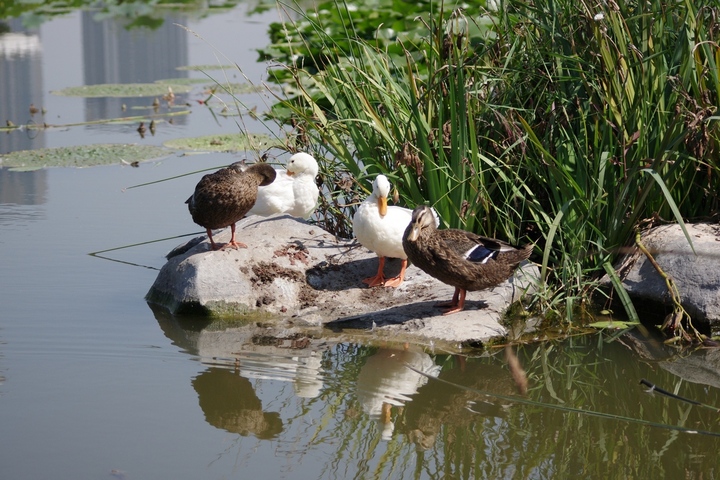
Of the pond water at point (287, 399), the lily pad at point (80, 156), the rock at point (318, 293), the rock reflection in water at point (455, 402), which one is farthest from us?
the lily pad at point (80, 156)

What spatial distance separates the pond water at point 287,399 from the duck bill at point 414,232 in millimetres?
532

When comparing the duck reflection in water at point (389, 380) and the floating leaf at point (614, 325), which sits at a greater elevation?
the floating leaf at point (614, 325)

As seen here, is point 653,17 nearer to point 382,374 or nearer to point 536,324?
point 536,324

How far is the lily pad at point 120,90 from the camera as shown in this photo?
447 inches

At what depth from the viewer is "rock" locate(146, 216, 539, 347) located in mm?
4828

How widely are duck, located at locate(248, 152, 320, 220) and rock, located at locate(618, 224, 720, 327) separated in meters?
1.89

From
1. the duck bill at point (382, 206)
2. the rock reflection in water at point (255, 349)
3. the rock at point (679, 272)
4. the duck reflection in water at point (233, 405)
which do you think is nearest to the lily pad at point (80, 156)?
the rock reflection in water at point (255, 349)

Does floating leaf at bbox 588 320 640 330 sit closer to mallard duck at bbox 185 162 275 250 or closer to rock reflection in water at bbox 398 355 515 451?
rock reflection in water at bbox 398 355 515 451

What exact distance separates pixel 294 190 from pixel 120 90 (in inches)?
251

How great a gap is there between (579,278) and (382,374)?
1384 millimetres

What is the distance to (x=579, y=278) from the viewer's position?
202 inches

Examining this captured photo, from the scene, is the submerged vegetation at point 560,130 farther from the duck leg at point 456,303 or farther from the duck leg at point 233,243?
the duck leg at point 233,243

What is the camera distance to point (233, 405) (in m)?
A: 3.97

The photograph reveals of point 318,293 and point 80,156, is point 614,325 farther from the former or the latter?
point 80,156
